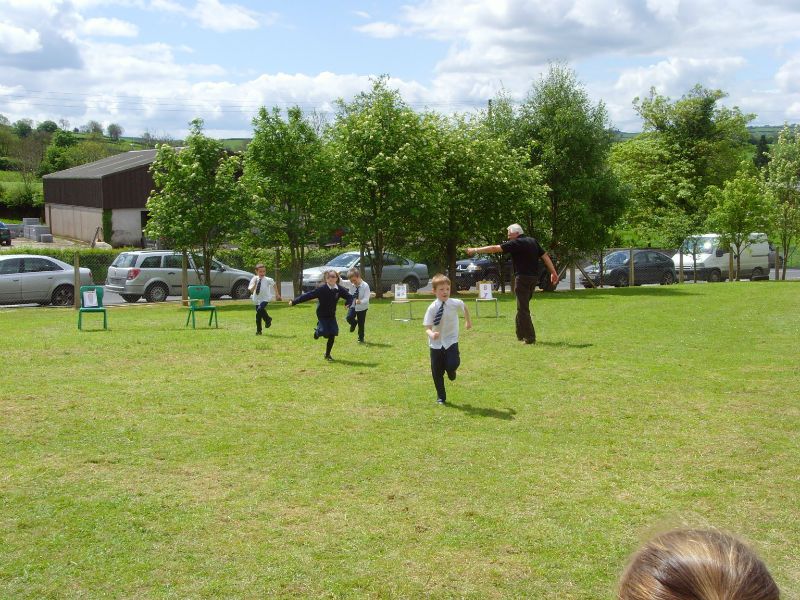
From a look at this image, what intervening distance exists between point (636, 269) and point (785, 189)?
8291 millimetres

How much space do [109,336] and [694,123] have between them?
5510 cm

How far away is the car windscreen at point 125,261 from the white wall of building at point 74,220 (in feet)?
95.0

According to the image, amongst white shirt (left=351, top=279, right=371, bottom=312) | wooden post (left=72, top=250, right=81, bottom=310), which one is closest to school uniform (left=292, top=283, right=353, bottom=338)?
white shirt (left=351, top=279, right=371, bottom=312)

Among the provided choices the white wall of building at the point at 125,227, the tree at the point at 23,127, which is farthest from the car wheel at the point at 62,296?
the tree at the point at 23,127

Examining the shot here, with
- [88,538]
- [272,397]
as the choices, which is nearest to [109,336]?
[272,397]

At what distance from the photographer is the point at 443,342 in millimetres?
11047

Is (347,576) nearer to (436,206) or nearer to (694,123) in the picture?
(436,206)

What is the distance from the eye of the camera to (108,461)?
8398mm

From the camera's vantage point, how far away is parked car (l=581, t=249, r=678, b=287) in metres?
37.4

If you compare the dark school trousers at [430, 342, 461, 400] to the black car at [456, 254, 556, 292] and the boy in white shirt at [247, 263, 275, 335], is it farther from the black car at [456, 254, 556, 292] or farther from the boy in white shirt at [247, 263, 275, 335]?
the black car at [456, 254, 556, 292]

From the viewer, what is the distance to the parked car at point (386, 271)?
32822 millimetres

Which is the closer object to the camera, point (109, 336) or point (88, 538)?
point (88, 538)

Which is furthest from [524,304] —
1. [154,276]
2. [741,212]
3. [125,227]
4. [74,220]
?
[74,220]

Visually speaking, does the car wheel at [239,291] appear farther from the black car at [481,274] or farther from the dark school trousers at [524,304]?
the dark school trousers at [524,304]
